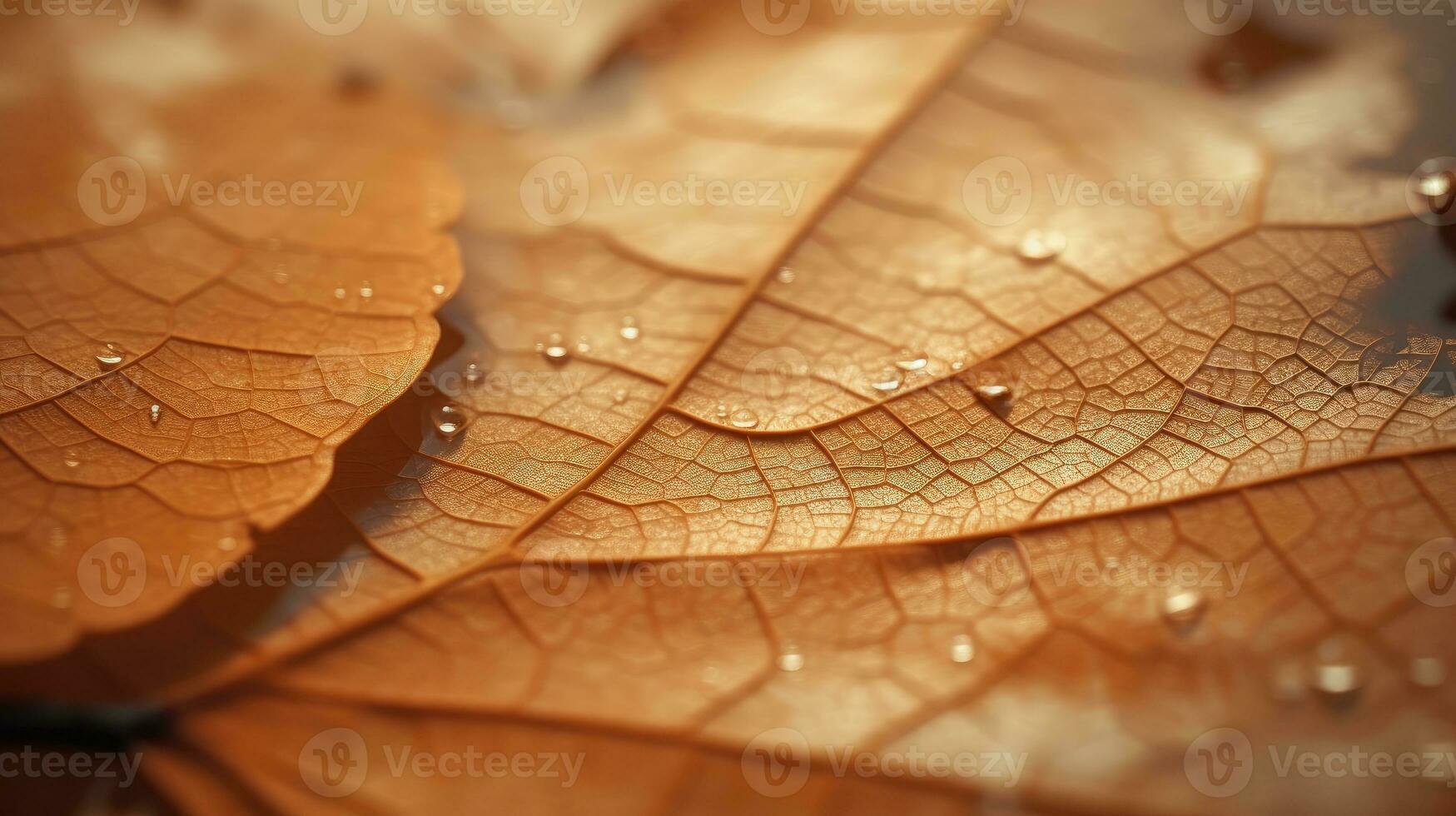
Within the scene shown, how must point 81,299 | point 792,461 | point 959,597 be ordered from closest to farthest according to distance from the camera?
1. point 959,597
2. point 792,461
3. point 81,299

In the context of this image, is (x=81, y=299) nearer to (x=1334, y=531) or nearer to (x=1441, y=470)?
(x=1334, y=531)

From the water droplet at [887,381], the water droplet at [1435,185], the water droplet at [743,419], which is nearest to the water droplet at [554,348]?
the water droplet at [743,419]

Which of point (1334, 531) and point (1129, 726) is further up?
point (1334, 531)

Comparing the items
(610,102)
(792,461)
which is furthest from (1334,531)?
(610,102)

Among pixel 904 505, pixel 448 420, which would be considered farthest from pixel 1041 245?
pixel 448 420

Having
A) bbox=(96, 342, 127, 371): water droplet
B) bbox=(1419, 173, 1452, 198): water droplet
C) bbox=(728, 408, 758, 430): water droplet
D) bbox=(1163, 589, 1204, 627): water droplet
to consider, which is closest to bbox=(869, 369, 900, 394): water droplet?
bbox=(728, 408, 758, 430): water droplet

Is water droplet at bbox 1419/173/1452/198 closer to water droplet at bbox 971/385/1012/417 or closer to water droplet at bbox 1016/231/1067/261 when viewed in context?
water droplet at bbox 1016/231/1067/261
